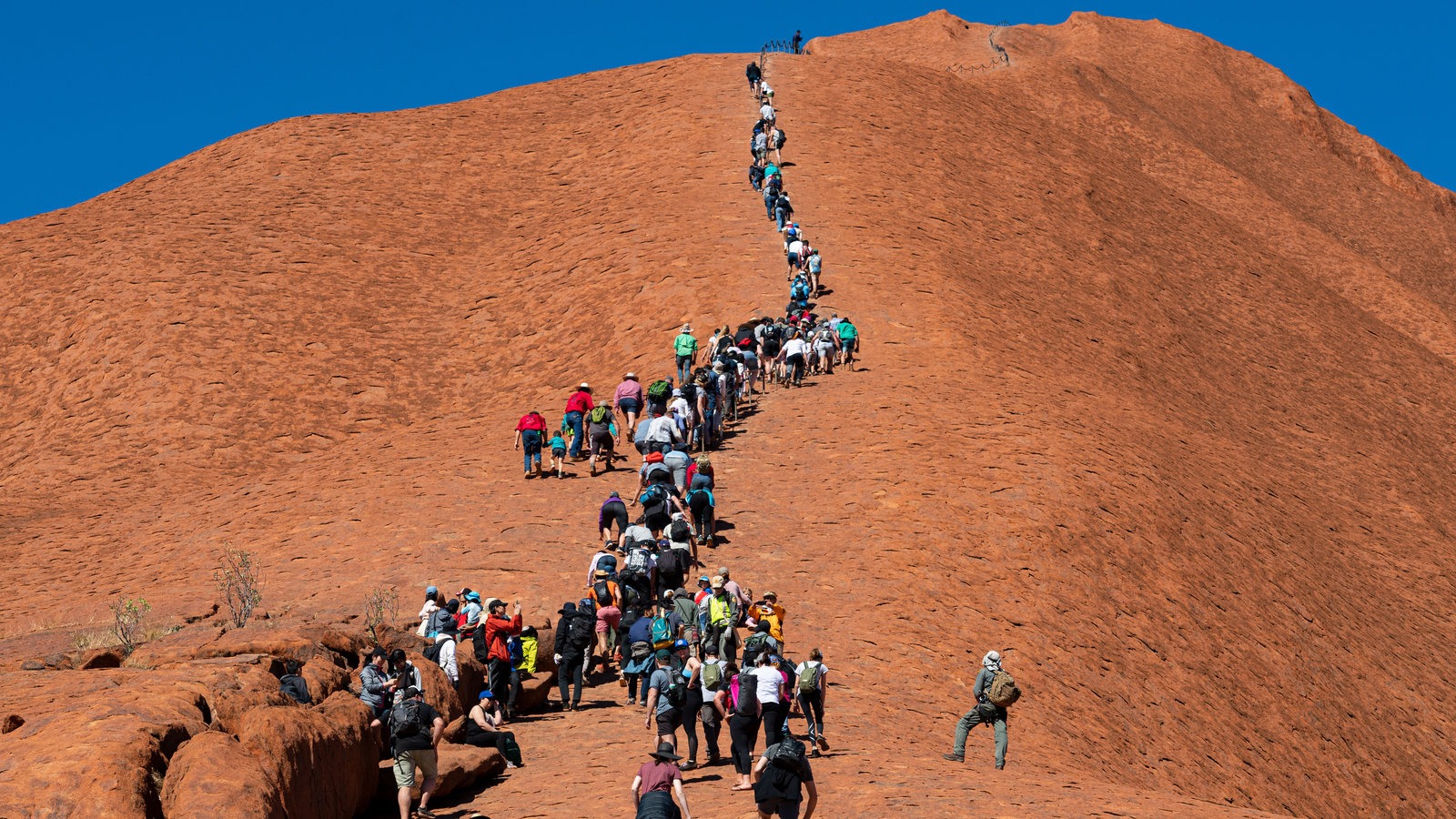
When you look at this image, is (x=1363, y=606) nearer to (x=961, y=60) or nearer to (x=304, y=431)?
(x=304, y=431)

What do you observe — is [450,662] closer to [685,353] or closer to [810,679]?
[810,679]

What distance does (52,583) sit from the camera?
30.7m

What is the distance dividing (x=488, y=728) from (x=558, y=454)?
1380 cm

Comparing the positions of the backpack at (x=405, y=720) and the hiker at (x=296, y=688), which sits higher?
the hiker at (x=296, y=688)

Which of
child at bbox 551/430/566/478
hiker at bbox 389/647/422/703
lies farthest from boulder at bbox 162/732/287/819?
child at bbox 551/430/566/478

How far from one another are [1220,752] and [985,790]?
9.21 meters

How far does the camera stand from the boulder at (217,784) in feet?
39.8

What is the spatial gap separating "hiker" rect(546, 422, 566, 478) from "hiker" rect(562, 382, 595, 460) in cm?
30

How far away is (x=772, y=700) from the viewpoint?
52.3 ft

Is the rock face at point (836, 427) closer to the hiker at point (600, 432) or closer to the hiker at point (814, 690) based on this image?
the hiker at point (814, 690)

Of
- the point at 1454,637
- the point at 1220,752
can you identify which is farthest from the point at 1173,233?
the point at 1220,752

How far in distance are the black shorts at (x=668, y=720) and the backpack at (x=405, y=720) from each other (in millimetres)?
3011

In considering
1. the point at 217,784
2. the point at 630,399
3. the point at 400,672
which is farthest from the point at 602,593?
the point at 630,399

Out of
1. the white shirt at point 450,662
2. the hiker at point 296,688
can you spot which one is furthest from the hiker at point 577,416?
the hiker at point 296,688
